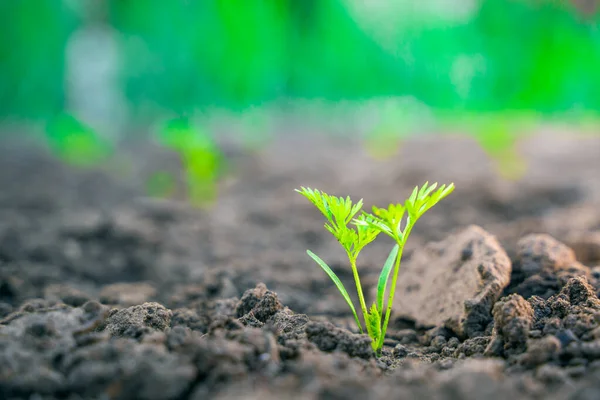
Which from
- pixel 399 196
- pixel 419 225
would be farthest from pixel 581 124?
pixel 419 225

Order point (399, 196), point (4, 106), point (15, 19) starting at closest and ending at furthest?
point (399, 196), point (15, 19), point (4, 106)

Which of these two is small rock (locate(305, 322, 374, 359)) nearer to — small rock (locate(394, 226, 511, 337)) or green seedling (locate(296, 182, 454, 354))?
green seedling (locate(296, 182, 454, 354))

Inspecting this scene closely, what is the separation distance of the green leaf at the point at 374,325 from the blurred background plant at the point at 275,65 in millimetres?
5920

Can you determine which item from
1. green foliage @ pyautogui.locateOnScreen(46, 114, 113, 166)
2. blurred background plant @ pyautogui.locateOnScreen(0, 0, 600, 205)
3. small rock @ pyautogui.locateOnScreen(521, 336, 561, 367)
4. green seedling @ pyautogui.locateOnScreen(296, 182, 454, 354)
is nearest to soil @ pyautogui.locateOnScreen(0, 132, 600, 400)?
small rock @ pyautogui.locateOnScreen(521, 336, 561, 367)

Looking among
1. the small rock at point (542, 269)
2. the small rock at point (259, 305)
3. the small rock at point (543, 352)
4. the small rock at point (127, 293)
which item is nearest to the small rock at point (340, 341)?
the small rock at point (259, 305)

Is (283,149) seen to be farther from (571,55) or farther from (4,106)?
(4,106)

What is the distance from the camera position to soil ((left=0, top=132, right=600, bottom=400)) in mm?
1179

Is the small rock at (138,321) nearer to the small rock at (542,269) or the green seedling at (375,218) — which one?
the green seedling at (375,218)

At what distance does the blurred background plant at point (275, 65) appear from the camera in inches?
329

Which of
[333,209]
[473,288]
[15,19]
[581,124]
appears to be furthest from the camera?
[15,19]

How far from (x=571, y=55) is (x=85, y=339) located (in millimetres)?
8657

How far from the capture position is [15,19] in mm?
9820

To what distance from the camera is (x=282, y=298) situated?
2312 mm

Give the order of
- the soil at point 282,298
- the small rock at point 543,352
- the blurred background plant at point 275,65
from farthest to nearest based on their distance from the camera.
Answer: the blurred background plant at point 275,65 < the small rock at point 543,352 < the soil at point 282,298
